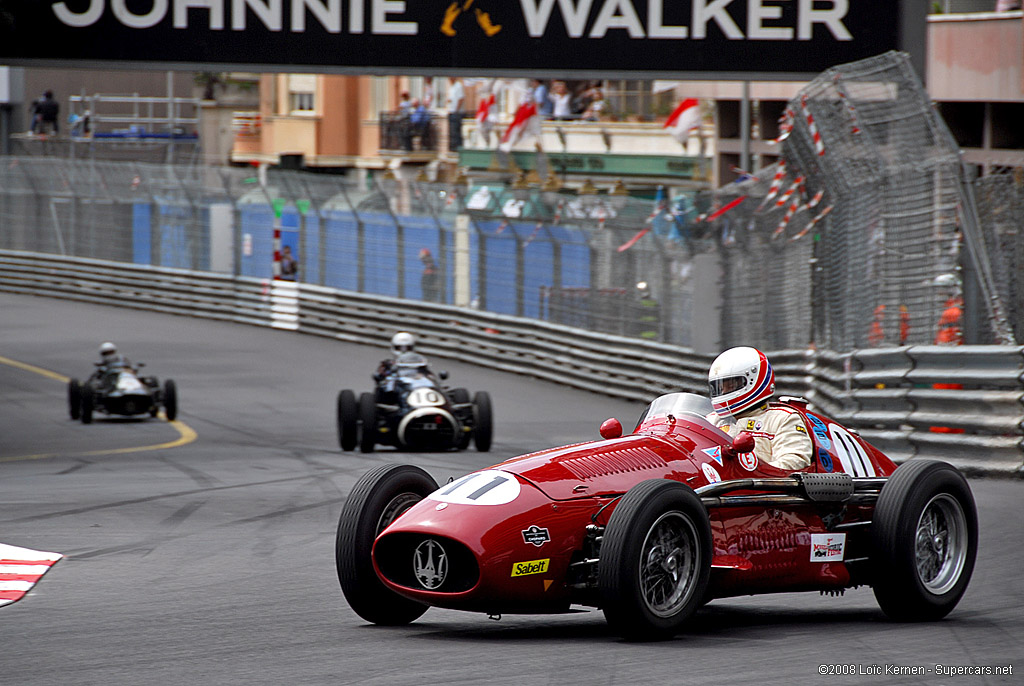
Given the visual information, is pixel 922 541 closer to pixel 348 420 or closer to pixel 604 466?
pixel 604 466

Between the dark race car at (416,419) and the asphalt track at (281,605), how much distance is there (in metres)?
0.25

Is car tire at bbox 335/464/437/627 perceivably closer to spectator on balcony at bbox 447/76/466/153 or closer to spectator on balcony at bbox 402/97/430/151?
spectator on balcony at bbox 447/76/466/153

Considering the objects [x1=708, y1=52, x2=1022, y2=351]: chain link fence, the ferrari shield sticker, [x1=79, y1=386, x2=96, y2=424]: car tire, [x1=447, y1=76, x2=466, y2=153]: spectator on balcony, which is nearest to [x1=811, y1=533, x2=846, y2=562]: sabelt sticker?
the ferrari shield sticker

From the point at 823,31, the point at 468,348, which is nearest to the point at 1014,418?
the point at 823,31

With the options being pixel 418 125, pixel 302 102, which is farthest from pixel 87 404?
pixel 302 102

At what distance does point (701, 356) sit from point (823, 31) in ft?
13.7

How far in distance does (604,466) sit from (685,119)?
27.0m

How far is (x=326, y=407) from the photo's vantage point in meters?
21.1

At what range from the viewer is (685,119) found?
109 ft

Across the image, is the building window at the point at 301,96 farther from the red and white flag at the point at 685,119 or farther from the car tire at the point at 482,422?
the car tire at the point at 482,422

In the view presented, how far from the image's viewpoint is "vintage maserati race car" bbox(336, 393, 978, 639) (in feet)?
21.1

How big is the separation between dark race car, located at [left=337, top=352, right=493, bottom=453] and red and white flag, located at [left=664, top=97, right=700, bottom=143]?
707 inches

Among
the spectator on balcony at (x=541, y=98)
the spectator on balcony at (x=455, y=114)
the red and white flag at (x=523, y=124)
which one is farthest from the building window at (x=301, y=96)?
the red and white flag at (x=523, y=124)

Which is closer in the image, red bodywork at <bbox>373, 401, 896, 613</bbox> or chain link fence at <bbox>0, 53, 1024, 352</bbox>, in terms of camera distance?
red bodywork at <bbox>373, 401, 896, 613</bbox>
